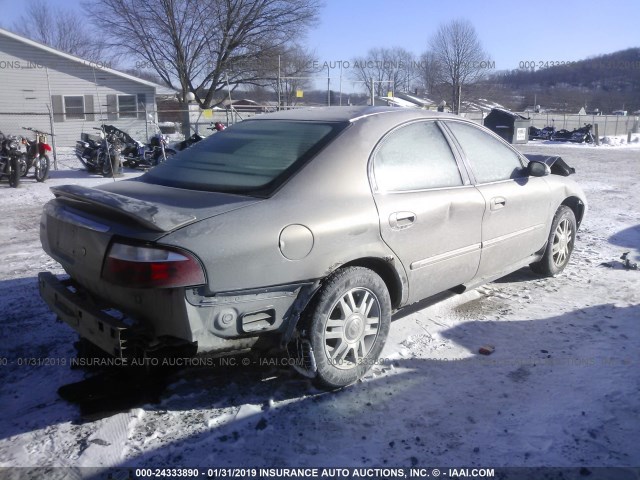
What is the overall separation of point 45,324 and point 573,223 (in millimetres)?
4791

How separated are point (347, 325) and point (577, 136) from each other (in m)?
33.2

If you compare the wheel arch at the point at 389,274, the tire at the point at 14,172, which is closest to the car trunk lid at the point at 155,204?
the wheel arch at the point at 389,274

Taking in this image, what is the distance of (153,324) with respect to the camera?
2.55 meters

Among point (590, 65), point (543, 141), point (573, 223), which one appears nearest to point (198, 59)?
point (543, 141)

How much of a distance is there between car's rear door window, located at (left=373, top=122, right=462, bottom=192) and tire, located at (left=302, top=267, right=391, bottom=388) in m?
0.63

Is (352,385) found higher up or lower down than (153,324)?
lower down

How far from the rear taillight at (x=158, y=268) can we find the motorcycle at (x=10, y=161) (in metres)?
10.1

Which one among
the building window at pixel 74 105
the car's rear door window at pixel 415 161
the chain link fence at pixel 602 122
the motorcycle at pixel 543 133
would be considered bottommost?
the car's rear door window at pixel 415 161

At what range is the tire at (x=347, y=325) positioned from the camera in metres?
2.87

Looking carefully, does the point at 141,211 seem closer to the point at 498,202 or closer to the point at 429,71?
the point at 498,202

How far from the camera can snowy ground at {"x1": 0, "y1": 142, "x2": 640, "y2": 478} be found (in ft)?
8.30

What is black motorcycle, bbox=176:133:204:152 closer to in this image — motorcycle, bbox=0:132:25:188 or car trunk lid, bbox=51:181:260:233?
motorcycle, bbox=0:132:25:188

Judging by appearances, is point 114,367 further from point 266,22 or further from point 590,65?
point 590,65

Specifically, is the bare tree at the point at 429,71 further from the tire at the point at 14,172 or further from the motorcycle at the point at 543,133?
the tire at the point at 14,172
